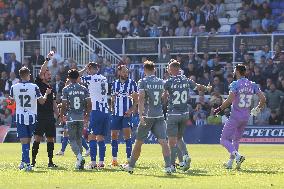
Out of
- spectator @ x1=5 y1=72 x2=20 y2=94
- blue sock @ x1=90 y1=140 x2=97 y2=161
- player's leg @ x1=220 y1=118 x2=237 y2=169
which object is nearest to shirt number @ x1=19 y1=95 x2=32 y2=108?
blue sock @ x1=90 y1=140 x2=97 y2=161

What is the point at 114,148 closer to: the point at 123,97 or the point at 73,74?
the point at 123,97

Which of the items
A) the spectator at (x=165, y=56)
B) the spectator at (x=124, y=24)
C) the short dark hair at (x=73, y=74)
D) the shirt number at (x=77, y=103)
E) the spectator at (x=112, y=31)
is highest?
the spectator at (x=124, y=24)

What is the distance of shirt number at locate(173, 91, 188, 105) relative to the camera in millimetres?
21297

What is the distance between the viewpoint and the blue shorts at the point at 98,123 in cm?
2311

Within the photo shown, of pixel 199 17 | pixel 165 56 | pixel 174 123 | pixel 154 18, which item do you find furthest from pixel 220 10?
pixel 174 123

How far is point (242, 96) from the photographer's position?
22812 millimetres

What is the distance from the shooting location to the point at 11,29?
47.2m

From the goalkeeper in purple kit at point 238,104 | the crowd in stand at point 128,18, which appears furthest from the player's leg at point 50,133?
the crowd in stand at point 128,18

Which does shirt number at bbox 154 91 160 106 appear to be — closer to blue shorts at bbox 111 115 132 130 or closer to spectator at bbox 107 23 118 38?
blue shorts at bbox 111 115 132 130

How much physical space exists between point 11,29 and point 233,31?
475 inches

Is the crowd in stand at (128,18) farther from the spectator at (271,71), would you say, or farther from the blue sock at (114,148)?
the blue sock at (114,148)

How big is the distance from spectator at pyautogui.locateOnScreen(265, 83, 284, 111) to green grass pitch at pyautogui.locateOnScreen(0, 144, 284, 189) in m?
10.5

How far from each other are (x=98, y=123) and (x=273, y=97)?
15.9 metres

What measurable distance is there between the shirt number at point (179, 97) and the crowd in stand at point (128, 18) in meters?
20.4
